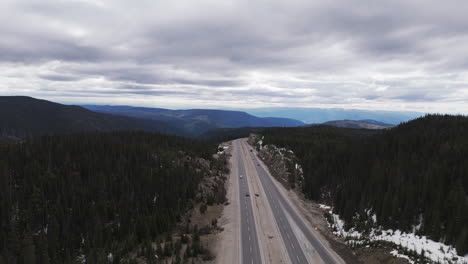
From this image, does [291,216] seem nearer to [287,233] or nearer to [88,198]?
[287,233]

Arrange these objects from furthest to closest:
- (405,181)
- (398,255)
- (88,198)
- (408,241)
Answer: (88,198) < (405,181) < (408,241) < (398,255)

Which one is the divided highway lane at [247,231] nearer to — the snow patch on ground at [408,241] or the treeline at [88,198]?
the treeline at [88,198]

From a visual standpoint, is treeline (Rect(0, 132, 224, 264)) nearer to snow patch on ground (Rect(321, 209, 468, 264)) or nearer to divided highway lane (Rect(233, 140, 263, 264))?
divided highway lane (Rect(233, 140, 263, 264))

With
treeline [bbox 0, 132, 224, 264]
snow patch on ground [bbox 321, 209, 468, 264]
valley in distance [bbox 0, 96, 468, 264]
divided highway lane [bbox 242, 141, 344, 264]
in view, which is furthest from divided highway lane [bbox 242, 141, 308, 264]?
treeline [bbox 0, 132, 224, 264]

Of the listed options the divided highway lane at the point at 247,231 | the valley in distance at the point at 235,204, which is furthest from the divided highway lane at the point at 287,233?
the divided highway lane at the point at 247,231

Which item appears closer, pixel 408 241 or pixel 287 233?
pixel 408 241

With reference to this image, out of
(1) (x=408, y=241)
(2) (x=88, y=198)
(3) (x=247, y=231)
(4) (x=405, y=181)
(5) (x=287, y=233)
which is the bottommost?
(2) (x=88, y=198)

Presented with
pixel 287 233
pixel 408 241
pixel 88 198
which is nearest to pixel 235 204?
pixel 287 233
